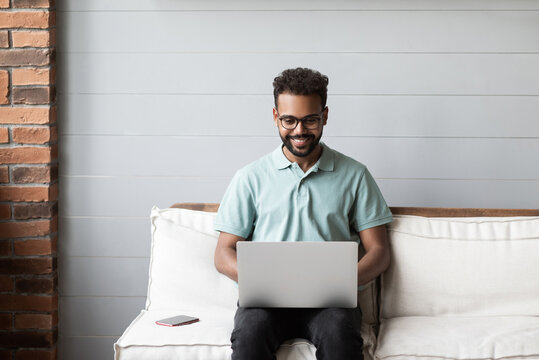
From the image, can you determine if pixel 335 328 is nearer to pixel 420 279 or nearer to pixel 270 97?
pixel 420 279

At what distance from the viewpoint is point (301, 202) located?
2156mm

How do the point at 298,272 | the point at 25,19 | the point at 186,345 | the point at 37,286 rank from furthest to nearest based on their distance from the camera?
the point at 37,286 → the point at 25,19 → the point at 186,345 → the point at 298,272

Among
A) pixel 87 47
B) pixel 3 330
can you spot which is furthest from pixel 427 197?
pixel 3 330

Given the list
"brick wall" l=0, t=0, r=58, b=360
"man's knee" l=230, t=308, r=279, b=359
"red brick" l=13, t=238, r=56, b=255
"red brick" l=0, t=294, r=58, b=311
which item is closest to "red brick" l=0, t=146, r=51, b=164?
"brick wall" l=0, t=0, r=58, b=360

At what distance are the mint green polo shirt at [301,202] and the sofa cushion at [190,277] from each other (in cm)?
12

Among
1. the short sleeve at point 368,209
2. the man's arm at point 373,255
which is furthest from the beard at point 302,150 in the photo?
the man's arm at point 373,255

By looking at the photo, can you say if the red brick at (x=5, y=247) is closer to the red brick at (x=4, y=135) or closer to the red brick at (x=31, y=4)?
the red brick at (x=4, y=135)

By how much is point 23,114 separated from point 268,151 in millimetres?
965

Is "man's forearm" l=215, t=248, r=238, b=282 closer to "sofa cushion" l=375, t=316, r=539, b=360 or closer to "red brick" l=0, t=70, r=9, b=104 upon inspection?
"sofa cushion" l=375, t=316, r=539, b=360

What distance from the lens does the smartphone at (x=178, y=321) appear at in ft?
6.57

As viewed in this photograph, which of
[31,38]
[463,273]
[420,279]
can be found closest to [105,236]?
[31,38]

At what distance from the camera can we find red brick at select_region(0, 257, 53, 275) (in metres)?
2.57

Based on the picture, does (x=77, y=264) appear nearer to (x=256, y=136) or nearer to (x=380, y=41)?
(x=256, y=136)

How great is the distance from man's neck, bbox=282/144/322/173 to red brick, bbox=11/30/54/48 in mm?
1047
